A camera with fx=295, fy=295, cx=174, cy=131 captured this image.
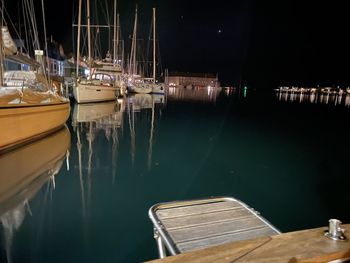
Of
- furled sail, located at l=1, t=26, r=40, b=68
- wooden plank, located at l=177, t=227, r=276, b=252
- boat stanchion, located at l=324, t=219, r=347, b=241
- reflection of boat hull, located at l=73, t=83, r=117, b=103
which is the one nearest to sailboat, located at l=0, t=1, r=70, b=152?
furled sail, located at l=1, t=26, r=40, b=68

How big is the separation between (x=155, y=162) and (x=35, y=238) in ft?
12.4

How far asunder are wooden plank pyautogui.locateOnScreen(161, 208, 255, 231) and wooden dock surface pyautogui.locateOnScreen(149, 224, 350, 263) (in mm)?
620

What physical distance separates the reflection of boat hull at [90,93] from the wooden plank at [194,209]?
19.0 meters

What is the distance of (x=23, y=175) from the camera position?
5.46m

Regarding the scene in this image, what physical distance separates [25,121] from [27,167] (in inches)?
75.4

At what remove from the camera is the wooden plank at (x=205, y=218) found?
87.2 inches

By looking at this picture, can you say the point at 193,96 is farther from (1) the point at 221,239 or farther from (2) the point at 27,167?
(1) the point at 221,239

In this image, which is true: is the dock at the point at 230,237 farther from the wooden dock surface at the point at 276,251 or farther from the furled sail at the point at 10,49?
the furled sail at the point at 10,49

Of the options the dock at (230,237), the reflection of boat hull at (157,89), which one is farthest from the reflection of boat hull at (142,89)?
the dock at (230,237)

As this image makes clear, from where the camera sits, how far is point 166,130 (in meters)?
11.7

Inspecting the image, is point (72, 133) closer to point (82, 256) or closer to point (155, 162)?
point (155, 162)

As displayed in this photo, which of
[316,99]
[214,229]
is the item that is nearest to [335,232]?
[214,229]

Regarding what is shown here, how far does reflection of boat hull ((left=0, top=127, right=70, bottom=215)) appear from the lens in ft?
15.1

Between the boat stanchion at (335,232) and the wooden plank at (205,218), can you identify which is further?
the wooden plank at (205,218)
